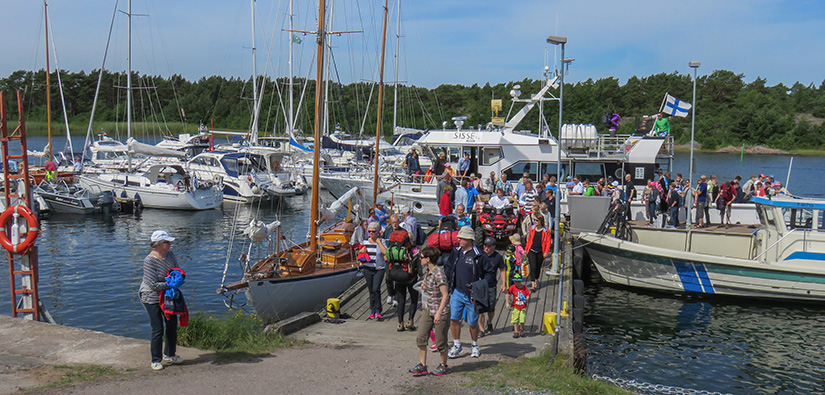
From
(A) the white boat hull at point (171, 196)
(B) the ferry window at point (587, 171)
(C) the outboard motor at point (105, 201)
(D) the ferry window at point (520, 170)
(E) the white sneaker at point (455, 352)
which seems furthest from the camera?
(A) the white boat hull at point (171, 196)

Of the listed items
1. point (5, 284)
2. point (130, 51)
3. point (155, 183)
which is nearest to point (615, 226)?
point (5, 284)

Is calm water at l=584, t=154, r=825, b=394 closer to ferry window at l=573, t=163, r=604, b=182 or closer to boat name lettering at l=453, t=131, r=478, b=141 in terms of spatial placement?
ferry window at l=573, t=163, r=604, b=182

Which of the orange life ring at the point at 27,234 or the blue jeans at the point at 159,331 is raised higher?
the orange life ring at the point at 27,234

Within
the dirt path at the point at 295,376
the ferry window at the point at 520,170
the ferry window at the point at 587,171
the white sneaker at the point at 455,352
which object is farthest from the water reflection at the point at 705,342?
the ferry window at the point at 520,170

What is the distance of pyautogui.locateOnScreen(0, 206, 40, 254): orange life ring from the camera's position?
9664mm

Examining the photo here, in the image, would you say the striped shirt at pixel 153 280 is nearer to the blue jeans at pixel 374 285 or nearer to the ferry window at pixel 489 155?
the blue jeans at pixel 374 285

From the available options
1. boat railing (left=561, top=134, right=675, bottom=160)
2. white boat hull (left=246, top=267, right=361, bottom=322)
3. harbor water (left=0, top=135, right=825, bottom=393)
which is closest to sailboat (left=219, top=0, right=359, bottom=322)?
white boat hull (left=246, top=267, right=361, bottom=322)

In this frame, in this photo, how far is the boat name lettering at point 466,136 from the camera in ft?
76.7

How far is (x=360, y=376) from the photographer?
7691mm

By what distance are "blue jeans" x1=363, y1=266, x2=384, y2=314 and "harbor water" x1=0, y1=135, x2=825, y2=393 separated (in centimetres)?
399

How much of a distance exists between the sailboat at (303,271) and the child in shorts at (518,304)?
4788 millimetres

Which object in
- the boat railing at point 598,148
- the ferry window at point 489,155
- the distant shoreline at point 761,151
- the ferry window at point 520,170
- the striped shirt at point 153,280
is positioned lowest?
the striped shirt at point 153,280

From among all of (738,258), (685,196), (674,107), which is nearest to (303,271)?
(738,258)

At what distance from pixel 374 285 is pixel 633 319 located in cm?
702
